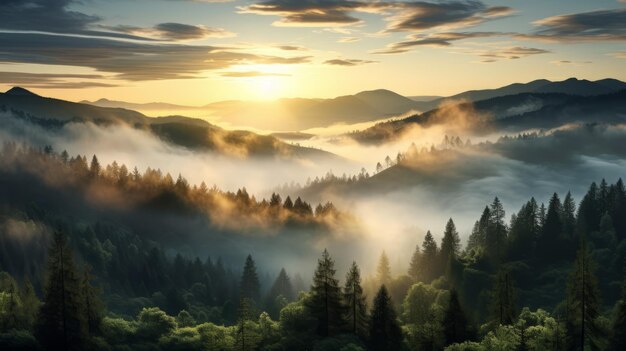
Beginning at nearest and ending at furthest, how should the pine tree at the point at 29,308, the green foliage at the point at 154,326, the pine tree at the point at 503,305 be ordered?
the pine tree at the point at 503,305 < the green foliage at the point at 154,326 < the pine tree at the point at 29,308

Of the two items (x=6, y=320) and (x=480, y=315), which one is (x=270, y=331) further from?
(x=480, y=315)

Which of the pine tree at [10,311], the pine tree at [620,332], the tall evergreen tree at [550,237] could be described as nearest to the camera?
the pine tree at [620,332]

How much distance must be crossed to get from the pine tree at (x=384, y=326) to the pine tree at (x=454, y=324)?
9925mm

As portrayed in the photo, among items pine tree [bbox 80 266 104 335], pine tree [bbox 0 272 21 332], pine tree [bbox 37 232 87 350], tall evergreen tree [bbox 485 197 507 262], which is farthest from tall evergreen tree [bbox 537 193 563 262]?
pine tree [bbox 0 272 21 332]

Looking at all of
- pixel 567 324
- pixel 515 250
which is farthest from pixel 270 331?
pixel 515 250

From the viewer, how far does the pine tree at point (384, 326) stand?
94.3 m

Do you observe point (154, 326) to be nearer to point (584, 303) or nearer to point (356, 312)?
point (356, 312)

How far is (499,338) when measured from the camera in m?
76.4

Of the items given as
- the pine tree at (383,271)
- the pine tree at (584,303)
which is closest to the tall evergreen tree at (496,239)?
the pine tree at (383,271)

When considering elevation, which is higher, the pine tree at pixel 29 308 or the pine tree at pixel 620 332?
the pine tree at pixel 620 332

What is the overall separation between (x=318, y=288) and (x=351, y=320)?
7486 millimetres

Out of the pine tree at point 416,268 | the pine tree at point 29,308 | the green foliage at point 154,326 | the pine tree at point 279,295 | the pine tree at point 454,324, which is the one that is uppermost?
the pine tree at point 454,324

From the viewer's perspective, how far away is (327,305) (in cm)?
9569

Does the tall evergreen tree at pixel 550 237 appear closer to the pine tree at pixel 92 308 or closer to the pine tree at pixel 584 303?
the pine tree at pixel 584 303
